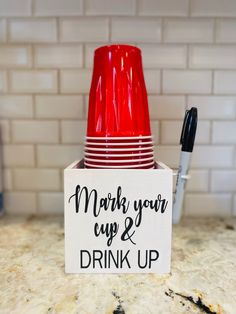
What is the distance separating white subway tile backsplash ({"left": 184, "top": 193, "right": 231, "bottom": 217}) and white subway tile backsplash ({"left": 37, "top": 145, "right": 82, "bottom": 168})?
33 centimetres

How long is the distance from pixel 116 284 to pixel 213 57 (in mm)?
574

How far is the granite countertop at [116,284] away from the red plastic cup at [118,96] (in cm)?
24

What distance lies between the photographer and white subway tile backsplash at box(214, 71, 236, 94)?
2.18ft

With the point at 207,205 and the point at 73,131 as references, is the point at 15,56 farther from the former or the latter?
the point at 207,205

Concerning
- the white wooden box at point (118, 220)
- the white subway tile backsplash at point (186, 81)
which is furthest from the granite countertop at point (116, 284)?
the white subway tile backsplash at point (186, 81)

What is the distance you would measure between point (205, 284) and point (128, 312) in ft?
0.44

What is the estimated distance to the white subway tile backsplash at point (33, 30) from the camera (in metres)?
0.66

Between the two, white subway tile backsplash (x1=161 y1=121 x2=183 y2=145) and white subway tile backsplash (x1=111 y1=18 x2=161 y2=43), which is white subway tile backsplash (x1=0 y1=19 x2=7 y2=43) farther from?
white subway tile backsplash (x1=161 y1=121 x2=183 y2=145)

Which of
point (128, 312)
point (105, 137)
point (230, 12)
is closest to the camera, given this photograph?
point (128, 312)

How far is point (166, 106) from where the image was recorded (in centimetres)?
68

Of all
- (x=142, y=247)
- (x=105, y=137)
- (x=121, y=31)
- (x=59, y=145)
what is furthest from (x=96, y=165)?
(x=121, y=31)

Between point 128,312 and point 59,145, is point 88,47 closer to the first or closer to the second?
point 59,145

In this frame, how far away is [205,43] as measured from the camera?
2.15 ft

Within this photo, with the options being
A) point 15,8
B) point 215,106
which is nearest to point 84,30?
point 15,8
